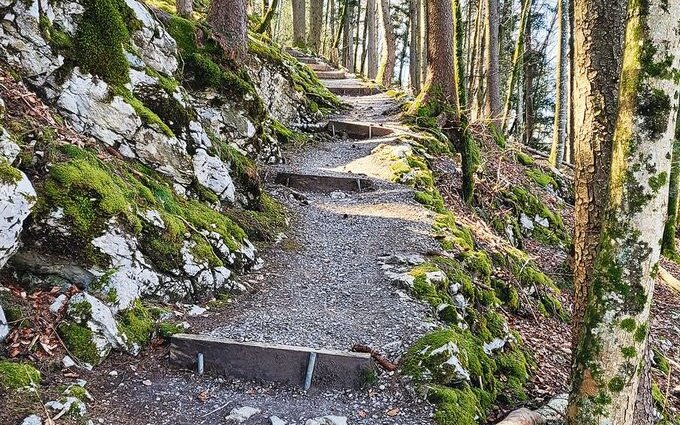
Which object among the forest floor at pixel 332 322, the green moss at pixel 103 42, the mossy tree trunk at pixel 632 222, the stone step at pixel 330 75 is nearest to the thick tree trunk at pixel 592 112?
the mossy tree trunk at pixel 632 222

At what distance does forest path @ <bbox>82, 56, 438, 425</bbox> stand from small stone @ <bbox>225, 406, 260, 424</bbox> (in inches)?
2.0

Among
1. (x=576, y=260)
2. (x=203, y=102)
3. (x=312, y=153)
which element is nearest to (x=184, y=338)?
(x=576, y=260)

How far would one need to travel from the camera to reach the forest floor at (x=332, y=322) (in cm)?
363

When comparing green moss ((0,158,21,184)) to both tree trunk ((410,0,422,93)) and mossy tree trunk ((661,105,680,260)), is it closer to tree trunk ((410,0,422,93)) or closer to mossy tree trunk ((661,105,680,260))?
mossy tree trunk ((661,105,680,260))

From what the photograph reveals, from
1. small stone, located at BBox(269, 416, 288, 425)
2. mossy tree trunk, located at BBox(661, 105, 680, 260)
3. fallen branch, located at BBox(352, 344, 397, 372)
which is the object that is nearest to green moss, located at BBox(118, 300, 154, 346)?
small stone, located at BBox(269, 416, 288, 425)

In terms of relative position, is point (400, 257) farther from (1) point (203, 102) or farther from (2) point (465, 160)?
(1) point (203, 102)

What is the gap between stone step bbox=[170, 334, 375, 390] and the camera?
4.03 meters

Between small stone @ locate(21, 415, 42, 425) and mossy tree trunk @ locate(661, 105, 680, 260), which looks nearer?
small stone @ locate(21, 415, 42, 425)

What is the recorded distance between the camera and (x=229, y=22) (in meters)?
8.68

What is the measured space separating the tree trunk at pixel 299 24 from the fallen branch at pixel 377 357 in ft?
82.8

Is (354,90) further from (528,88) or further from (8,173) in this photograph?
(8,173)

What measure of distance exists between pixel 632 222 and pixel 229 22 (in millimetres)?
7685

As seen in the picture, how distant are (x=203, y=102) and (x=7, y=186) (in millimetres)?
4654

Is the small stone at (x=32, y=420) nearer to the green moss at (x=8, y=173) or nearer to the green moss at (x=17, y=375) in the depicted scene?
the green moss at (x=17, y=375)
